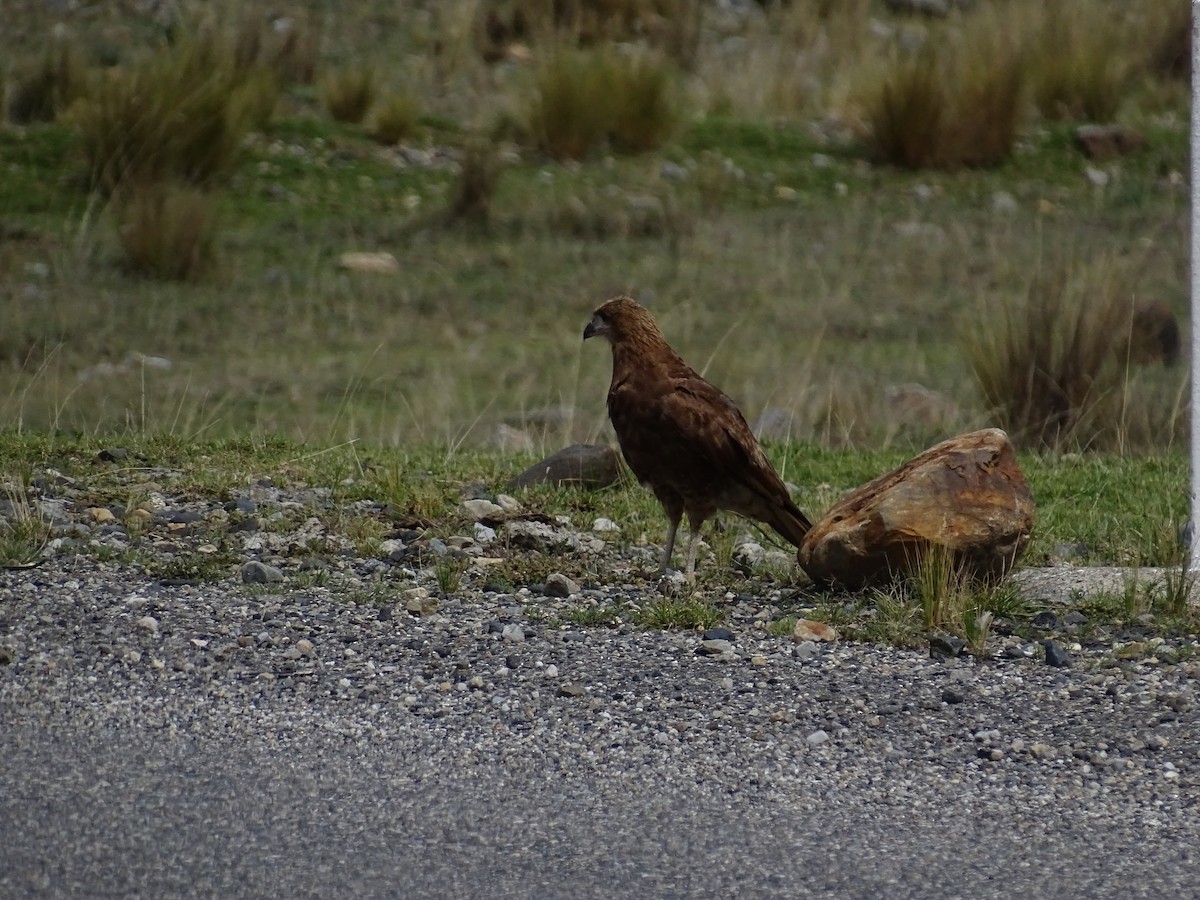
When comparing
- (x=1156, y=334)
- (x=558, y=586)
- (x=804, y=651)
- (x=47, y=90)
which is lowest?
(x=1156, y=334)

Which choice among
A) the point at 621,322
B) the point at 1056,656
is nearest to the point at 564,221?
the point at 621,322

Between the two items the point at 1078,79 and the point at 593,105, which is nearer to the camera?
the point at 593,105

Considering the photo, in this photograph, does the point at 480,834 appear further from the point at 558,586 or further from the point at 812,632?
the point at 558,586

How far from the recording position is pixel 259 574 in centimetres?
488

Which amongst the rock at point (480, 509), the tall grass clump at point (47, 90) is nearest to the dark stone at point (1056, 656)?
the rock at point (480, 509)

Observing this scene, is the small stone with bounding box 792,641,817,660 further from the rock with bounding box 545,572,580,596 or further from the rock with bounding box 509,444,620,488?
the rock with bounding box 509,444,620,488

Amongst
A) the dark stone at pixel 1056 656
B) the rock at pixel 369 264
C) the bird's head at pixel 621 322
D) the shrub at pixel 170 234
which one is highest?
the bird's head at pixel 621 322

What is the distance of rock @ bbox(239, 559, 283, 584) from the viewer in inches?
192

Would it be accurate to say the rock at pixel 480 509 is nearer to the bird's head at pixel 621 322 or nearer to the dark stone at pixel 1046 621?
the bird's head at pixel 621 322

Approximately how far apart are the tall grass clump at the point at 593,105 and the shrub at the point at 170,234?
3126 millimetres

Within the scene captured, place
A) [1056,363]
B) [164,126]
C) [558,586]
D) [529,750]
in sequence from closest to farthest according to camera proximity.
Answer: [529,750] → [558,586] → [1056,363] → [164,126]

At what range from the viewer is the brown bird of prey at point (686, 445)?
5.19 m

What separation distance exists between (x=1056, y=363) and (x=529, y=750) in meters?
5.07

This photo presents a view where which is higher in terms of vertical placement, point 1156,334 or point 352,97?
point 352,97
